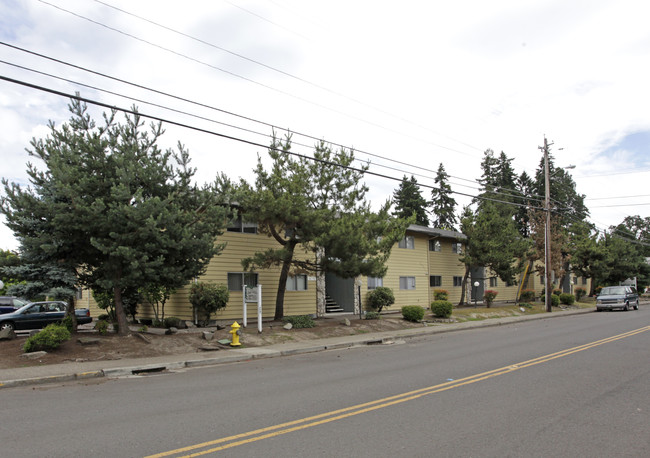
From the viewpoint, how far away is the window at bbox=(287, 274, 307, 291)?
2297cm

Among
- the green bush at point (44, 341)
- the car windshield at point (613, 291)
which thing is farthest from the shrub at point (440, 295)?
the green bush at point (44, 341)

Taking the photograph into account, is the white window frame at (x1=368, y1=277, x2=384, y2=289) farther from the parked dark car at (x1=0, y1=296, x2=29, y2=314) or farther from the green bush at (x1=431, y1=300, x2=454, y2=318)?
the parked dark car at (x1=0, y1=296, x2=29, y2=314)

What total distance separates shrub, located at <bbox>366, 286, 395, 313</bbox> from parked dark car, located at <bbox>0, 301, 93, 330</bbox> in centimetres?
1550

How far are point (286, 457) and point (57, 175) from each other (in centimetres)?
1099

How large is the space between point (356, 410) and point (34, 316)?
18835mm

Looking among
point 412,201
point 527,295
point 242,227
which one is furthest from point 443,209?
point 242,227

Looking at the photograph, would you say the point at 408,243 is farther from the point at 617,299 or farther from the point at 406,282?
the point at 617,299

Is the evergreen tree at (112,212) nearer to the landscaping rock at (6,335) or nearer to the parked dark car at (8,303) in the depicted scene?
the landscaping rock at (6,335)

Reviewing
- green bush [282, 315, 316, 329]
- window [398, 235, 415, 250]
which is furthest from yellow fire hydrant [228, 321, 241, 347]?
window [398, 235, 415, 250]

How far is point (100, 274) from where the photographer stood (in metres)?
14.9

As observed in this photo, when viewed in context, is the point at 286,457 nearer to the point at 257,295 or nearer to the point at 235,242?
the point at 257,295

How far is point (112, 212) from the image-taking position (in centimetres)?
1279

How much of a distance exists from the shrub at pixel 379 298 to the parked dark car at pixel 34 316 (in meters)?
15.5

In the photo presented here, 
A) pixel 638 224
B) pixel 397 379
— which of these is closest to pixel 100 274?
pixel 397 379
